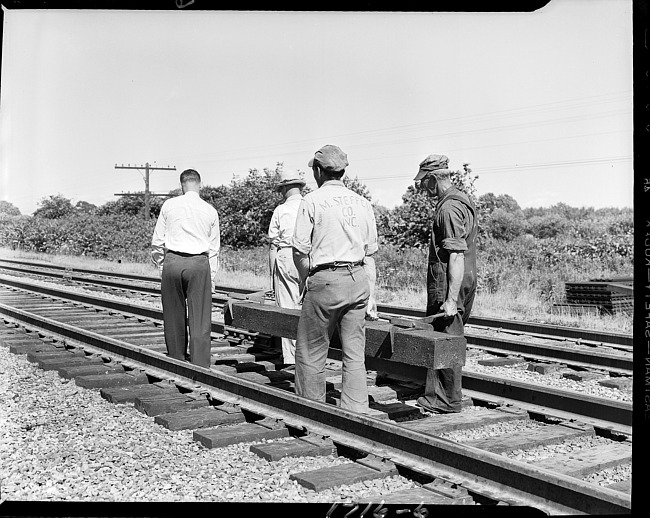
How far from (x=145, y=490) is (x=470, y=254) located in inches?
114

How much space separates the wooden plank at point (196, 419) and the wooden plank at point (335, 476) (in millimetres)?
1252

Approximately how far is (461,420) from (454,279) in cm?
98

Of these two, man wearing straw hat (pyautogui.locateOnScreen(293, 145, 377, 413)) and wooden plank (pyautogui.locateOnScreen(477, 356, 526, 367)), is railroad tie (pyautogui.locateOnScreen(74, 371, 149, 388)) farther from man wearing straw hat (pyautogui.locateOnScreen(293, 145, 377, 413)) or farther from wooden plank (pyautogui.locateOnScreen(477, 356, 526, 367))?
wooden plank (pyautogui.locateOnScreen(477, 356, 526, 367))

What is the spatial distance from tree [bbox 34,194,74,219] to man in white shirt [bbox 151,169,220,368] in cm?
3888

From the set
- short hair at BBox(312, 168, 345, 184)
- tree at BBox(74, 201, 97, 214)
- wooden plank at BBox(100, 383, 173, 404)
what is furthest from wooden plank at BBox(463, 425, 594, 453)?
tree at BBox(74, 201, 97, 214)

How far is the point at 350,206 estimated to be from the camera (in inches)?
190

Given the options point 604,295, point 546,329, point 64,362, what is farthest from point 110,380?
point 604,295

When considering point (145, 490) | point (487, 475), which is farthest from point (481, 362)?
point (145, 490)

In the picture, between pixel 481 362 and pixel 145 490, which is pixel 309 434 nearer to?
Answer: pixel 145 490

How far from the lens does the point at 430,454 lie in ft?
12.8

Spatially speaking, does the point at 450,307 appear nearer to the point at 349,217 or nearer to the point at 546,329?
the point at 349,217

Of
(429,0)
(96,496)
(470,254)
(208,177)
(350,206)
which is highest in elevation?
(208,177)

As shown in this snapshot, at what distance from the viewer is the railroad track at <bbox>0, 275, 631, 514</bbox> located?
3461 mm

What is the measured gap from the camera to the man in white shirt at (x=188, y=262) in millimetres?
6676
